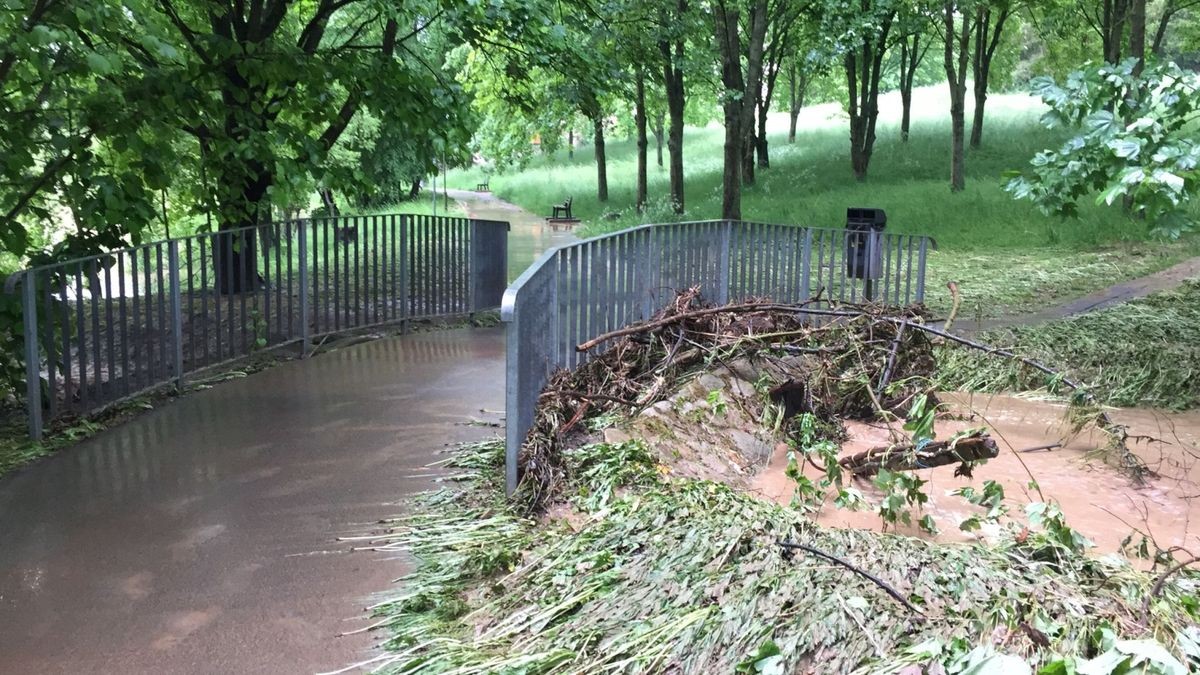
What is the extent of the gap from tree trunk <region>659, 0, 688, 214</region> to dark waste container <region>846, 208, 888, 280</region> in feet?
25.7

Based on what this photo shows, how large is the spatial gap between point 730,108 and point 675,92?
5.54m

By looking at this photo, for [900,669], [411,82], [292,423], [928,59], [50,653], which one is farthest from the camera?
[928,59]

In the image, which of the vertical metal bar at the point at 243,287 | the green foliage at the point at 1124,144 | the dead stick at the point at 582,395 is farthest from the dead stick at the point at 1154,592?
the vertical metal bar at the point at 243,287

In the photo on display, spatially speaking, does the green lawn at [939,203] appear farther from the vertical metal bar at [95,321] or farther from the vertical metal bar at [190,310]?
the vertical metal bar at [95,321]

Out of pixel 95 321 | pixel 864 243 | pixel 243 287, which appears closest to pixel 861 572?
pixel 95 321

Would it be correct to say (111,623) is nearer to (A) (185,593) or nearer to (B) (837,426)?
(A) (185,593)

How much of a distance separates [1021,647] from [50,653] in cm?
342

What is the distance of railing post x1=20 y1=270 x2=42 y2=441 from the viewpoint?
625 cm

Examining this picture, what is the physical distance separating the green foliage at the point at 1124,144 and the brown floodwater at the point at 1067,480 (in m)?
1.61

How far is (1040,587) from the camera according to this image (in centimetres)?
337

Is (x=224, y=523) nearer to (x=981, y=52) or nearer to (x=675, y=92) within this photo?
(x=675, y=92)

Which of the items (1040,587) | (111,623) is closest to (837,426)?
(1040,587)

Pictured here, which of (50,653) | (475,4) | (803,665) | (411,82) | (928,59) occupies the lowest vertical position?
(50,653)

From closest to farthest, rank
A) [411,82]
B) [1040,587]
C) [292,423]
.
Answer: [1040,587], [292,423], [411,82]
